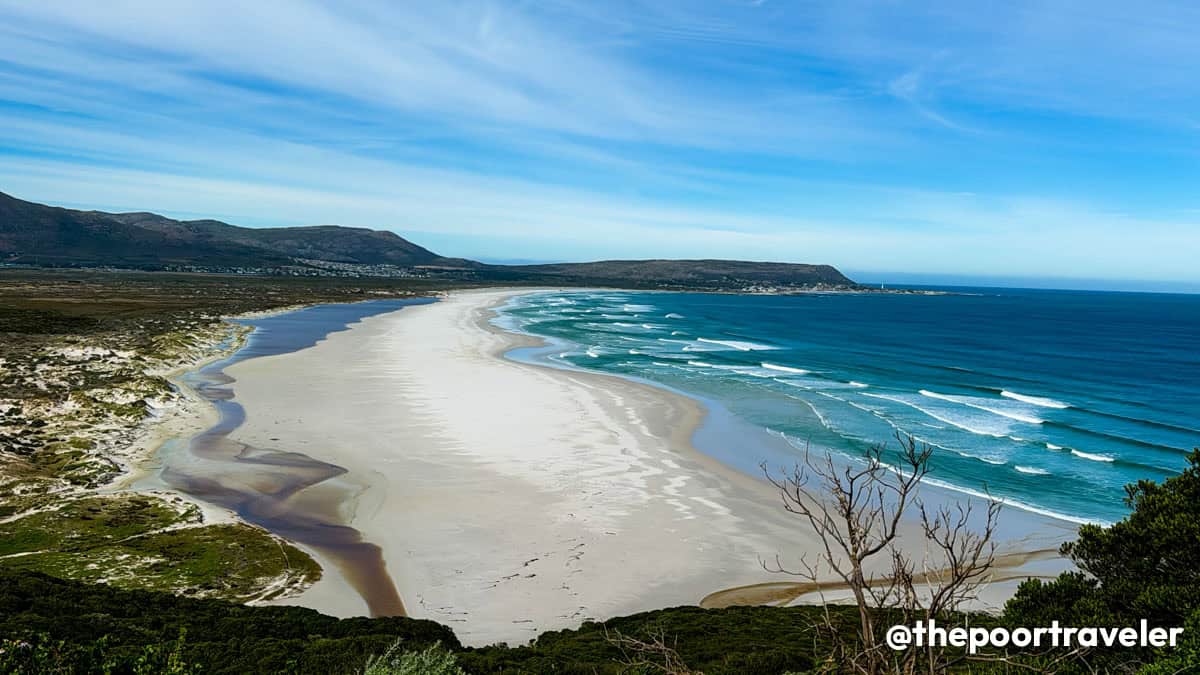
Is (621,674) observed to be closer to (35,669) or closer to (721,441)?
(35,669)

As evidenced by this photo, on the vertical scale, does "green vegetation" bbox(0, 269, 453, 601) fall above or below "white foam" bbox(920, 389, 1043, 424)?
below

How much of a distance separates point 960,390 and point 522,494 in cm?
3227

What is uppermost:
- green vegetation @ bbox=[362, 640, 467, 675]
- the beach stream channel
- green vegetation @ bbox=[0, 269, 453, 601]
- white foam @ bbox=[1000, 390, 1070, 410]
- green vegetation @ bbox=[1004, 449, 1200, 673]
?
green vegetation @ bbox=[1004, 449, 1200, 673]

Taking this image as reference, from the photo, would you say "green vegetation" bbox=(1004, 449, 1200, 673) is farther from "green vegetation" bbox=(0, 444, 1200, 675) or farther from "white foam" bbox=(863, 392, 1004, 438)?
"white foam" bbox=(863, 392, 1004, 438)

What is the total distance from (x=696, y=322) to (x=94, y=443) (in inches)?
2961

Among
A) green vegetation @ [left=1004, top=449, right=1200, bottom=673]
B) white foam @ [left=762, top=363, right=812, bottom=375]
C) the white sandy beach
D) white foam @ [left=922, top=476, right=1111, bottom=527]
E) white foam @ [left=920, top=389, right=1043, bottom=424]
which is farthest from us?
white foam @ [left=762, top=363, right=812, bottom=375]

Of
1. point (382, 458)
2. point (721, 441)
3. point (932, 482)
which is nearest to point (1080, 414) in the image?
point (932, 482)

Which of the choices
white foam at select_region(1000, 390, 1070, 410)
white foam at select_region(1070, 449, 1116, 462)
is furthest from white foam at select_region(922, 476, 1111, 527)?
white foam at select_region(1000, 390, 1070, 410)

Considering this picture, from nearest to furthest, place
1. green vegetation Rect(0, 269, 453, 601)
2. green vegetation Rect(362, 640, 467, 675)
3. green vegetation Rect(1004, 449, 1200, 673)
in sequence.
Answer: green vegetation Rect(362, 640, 467, 675), green vegetation Rect(1004, 449, 1200, 673), green vegetation Rect(0, 269, 453, 601)

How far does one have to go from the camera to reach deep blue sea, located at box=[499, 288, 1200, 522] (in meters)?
24.9

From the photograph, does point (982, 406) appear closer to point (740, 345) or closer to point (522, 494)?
point (522, 494)

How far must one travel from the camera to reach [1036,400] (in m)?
38.4

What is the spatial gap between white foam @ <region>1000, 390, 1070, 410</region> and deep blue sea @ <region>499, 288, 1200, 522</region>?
0.17 metres

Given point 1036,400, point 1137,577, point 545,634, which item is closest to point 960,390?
point 1036,400
